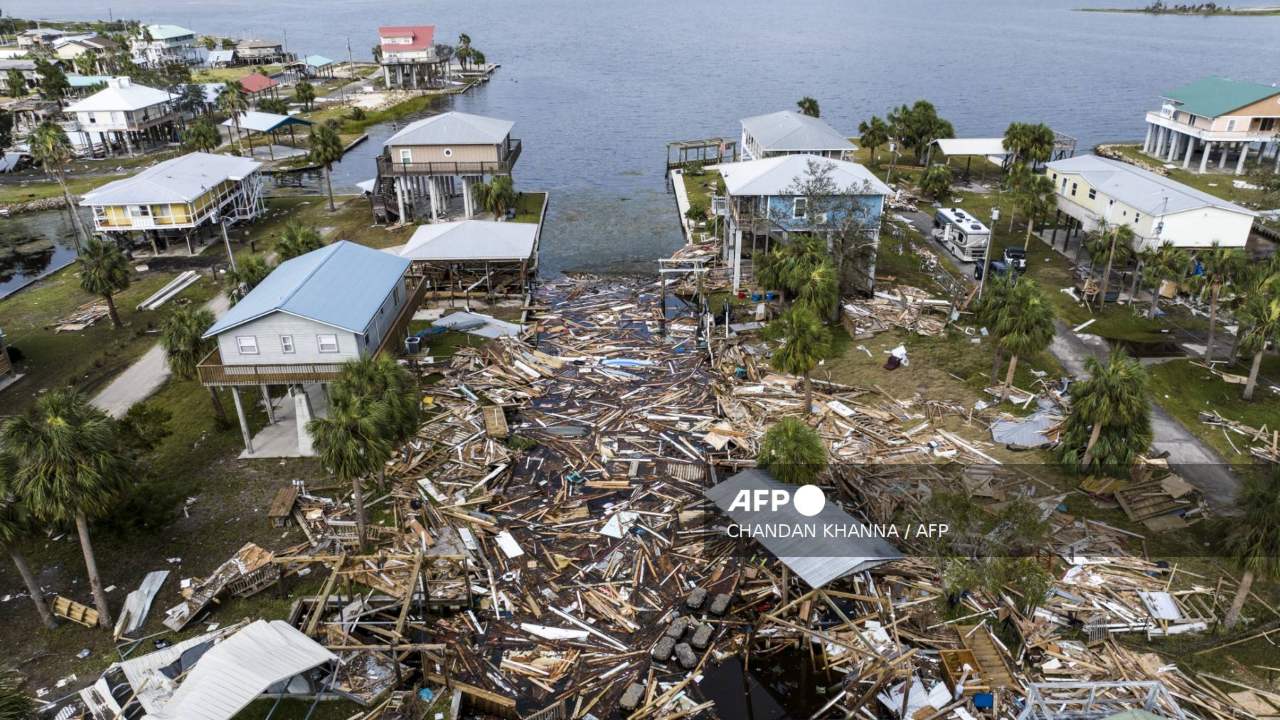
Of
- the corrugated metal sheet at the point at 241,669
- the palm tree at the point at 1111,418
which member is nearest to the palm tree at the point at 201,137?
the corrugated metal sheet at the point at 241,669

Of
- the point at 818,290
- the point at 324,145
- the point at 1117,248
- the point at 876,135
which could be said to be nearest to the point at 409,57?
the point at 324,145

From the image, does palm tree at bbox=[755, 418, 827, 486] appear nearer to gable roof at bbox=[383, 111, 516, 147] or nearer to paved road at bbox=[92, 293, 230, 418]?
paved road at bbox=[92, 293, 230, 418]

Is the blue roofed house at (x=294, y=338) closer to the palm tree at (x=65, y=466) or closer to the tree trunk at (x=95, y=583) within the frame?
the palm tree at (x=65, y=466)

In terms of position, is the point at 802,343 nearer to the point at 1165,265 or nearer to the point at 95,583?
the point at 1165,265

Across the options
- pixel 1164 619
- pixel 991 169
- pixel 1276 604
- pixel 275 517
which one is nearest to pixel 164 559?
pixel 275 517

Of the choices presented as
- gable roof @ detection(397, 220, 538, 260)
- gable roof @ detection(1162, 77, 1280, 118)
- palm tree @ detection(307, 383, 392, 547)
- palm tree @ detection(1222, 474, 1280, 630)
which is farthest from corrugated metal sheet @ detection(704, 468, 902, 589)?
gable roof @ detection(1162, 77, 1280, 118)

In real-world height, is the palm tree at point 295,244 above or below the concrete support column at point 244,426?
above

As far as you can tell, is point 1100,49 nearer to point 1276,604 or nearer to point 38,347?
point 1276,604
